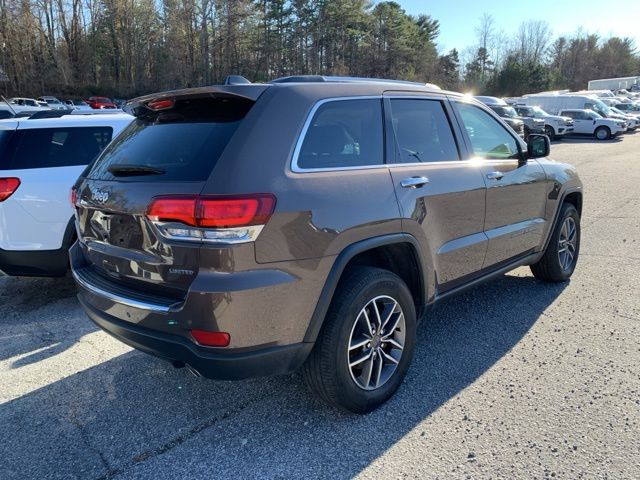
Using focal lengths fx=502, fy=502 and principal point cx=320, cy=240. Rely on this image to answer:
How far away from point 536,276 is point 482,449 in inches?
111

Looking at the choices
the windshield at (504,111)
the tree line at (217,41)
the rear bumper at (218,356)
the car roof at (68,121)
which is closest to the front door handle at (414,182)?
the rear bumper at (218,356)

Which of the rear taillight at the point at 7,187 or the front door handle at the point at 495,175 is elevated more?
the front door handle at the point at 495,175

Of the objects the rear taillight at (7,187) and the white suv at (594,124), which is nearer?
the rear taillight at (7,187)

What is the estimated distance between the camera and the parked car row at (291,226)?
2316 millimetres

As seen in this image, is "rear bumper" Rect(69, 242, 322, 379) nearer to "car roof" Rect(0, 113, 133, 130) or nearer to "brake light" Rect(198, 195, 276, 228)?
"brake light" Rect(198, 195, 276, 228)

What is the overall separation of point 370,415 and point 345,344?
540 mm

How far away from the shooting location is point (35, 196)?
14.6 ft

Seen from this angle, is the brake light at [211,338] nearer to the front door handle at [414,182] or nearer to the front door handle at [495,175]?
the front door handle at [414,182]

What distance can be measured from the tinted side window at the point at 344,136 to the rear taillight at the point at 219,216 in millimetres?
375

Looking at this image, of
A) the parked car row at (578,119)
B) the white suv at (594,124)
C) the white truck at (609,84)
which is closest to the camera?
the parked car row at (578,119)

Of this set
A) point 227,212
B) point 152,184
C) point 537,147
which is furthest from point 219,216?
point 537,147

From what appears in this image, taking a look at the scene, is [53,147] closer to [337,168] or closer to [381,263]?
[337,168]

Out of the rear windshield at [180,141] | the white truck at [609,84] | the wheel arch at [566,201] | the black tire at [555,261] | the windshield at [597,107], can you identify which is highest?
the white truck at [609,84]

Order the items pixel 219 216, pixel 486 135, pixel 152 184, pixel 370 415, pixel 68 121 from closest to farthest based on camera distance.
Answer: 1. pixel 219 216
2. pixel 152 184
3. pixel 370 415
4. pixel 486 135
5. pixel 68 121
